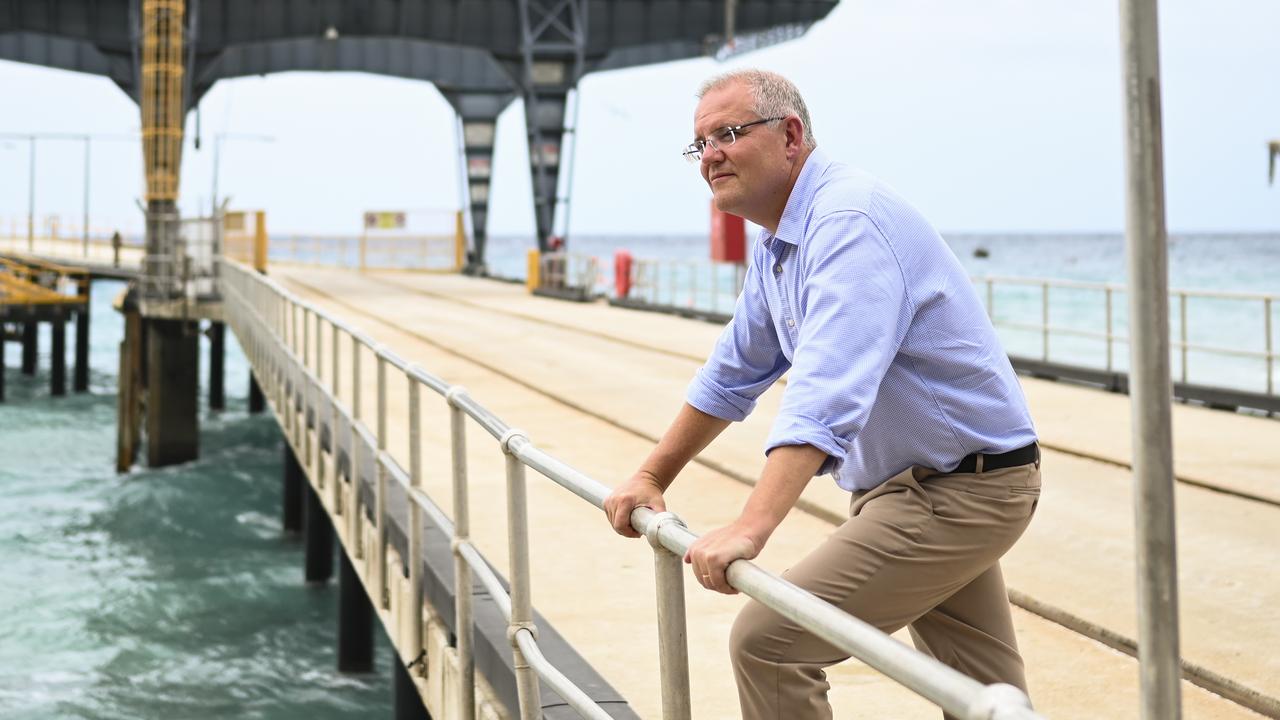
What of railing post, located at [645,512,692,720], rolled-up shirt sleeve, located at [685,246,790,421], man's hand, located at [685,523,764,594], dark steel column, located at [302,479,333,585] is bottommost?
dark steel column, located at [302,479,333,585]

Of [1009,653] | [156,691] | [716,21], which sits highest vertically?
[716,21]

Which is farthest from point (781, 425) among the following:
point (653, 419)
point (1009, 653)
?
point (653, 419)

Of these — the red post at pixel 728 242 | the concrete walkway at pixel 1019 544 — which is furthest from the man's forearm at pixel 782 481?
the red post at pixel 728 242

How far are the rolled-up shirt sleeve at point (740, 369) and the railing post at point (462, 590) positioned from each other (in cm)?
171

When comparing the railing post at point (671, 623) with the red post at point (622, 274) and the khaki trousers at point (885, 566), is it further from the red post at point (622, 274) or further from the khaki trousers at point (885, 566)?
the red post at point (622, 274)

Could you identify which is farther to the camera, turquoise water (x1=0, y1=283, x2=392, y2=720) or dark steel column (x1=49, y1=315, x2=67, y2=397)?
dark steel column (x1=49, y1=315, x2=67, y2=397)

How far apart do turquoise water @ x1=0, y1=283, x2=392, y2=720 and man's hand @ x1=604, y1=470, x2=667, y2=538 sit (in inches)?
394

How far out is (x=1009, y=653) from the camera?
10.9ft

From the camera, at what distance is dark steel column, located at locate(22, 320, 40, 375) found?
4794cm

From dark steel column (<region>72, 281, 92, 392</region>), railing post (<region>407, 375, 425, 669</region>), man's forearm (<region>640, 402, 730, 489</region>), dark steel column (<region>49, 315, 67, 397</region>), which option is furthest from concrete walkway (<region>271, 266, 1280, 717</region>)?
dark steel column (<region>72, 281, 92, 392</region>)

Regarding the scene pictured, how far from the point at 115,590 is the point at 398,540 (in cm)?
1138

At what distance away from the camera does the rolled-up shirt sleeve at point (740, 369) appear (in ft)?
11.4

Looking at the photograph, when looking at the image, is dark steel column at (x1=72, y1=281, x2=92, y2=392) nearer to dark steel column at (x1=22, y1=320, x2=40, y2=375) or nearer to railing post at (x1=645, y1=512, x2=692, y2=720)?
dark steel column at (x1=22, y1=320, x2=40, y2=375)

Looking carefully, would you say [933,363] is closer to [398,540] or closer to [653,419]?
[398,540]
